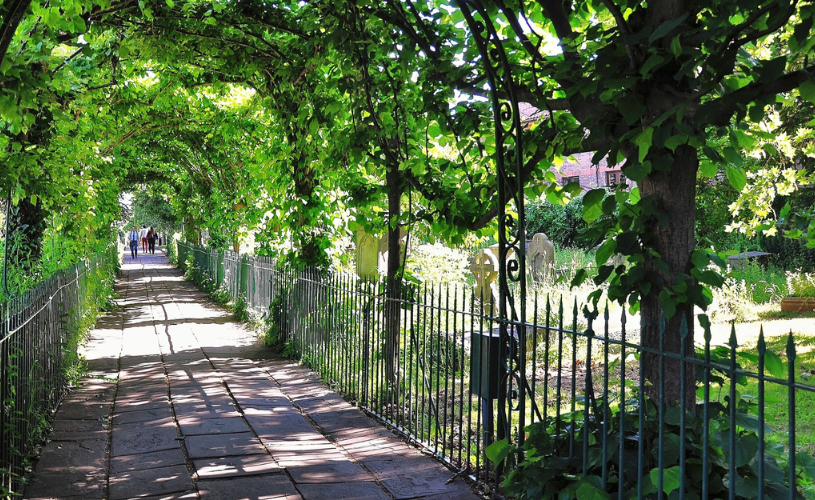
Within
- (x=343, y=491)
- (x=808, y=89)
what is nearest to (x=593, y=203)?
(x=808, y=89)

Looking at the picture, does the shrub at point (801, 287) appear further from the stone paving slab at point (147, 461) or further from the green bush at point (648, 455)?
the stone paving slab at point (147, 461)

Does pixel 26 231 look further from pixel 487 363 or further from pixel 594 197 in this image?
pixel 594 197

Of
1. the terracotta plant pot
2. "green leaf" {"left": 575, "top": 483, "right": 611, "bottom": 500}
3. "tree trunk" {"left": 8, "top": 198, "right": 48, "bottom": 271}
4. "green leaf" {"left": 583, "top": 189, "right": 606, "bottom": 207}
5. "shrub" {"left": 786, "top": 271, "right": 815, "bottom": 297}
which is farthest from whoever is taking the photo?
"shrub" {"left": 786, "top": 271, "right": 815, "bottom": 297}

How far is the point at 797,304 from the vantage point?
11.8 meters

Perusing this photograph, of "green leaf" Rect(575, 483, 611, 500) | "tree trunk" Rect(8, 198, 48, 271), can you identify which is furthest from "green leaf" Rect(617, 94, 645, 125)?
"tree trunk" Rect(8, 198, 48, 271)

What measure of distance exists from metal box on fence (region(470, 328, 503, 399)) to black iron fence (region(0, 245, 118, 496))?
2779mm

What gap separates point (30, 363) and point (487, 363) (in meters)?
3.40

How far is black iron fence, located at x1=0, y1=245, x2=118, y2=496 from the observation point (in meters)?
4.26

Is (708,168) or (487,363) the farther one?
(487,363)

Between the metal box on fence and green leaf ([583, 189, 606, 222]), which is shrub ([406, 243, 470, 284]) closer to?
the metal box on fence

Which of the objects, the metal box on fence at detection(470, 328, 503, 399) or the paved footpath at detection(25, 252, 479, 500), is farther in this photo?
the paved footpath at detection(25, 252, 479, 500)

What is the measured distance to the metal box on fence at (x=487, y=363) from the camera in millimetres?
4375

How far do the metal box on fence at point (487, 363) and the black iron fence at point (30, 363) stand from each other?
9.12 feet

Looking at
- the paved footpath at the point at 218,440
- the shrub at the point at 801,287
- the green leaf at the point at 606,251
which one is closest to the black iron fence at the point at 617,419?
the green leaf at the point at 606,251
